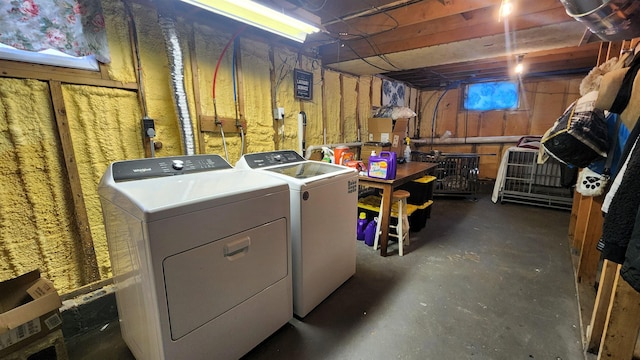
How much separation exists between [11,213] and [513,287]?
3.31 m

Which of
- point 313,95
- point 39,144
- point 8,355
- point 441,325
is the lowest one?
point 441,325

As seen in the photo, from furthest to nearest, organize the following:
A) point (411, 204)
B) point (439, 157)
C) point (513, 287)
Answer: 1. point (439, 157)
2. point (411, 204)
3. point (513, 287)

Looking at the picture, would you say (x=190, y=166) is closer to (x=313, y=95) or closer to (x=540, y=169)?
(x=313, y=95)

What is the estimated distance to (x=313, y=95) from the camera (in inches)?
128

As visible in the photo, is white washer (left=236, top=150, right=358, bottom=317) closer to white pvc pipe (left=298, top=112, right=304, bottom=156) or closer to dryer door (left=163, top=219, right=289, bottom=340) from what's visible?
dryer door (left=163, top=219, right=289, bottom=340)

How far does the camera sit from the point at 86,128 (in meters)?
1.62

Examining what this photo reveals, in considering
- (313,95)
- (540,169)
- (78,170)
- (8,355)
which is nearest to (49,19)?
(78,170)

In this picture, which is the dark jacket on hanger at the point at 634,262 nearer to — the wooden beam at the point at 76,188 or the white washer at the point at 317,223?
the white washer at the point at 317,223

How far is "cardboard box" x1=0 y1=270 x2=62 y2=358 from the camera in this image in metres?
1.16

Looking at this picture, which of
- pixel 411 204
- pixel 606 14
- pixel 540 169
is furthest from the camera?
pixel 540 169

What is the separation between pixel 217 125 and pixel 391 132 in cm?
240

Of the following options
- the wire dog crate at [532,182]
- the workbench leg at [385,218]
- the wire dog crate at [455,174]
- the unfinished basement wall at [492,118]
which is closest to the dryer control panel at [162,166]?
the workbench leg at [385,218]

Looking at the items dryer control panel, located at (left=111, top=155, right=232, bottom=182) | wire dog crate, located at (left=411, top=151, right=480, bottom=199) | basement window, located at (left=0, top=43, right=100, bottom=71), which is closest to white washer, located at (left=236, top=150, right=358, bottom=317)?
dryer control panel, located at (left=111, top=155, right=232, bottom=182)

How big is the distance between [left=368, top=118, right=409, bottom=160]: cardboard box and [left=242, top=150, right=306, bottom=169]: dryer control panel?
1576 millimetres
